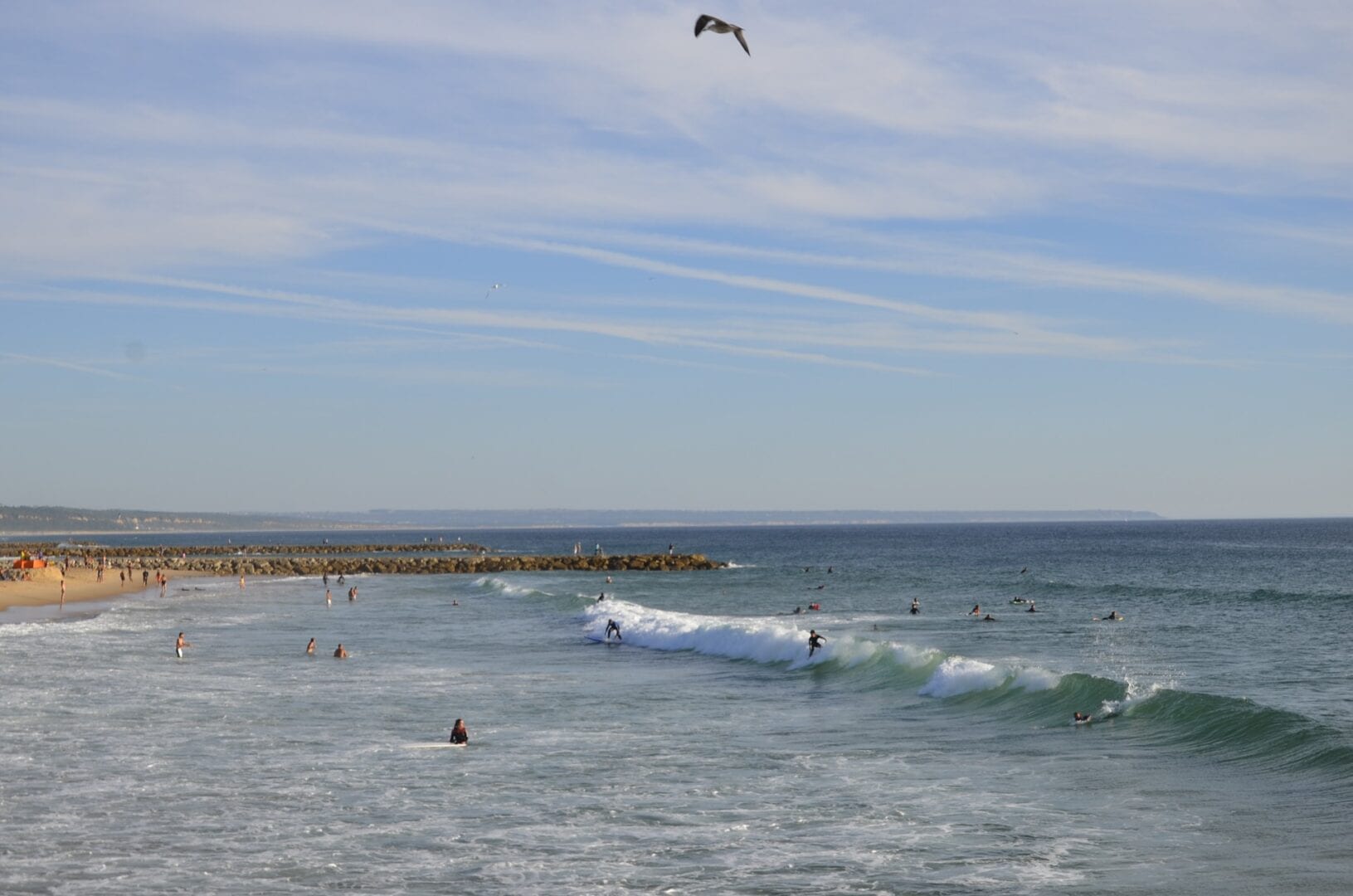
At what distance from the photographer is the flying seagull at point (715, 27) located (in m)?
12.7

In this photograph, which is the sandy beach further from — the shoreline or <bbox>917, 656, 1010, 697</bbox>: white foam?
<bbox>917, 656, 1010, 697</bbox>: white foam

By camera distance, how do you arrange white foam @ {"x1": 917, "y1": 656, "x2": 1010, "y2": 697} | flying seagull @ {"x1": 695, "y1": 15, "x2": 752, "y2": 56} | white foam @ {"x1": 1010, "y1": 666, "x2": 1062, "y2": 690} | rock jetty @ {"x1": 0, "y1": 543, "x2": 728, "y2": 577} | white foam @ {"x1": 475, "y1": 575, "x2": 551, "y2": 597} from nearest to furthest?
1. flying seagull @ {"x1": 695, "y1": 15, "x2": 752, "y2": 56}
2. white foam @ {"x1": 1010, "y1": 666, "x2": 1062, "y2": 690}
3. white foam @ {"x1": 917, "y1": 656, "x2": 1010, "y2": 697}
4. white foam @ {"x1": 475, "y1": 575, "x2": 551, "y2": 597}
5. rock jetty @ {"x1": 0, "y1": 543, "x2": 728, "y2": 577}

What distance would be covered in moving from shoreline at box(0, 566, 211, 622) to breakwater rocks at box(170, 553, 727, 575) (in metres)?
15.5

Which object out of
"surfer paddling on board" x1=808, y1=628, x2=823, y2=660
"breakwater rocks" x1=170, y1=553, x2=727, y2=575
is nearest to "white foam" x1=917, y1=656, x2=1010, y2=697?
"surfer paddling on board" x1=808, y1=628, x2=823, y2=660

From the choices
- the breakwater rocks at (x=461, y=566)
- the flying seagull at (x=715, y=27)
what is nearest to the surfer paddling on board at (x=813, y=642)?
the flying seagull at (x=715, y=27)

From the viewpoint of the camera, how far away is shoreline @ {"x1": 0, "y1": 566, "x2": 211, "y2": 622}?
7175cm

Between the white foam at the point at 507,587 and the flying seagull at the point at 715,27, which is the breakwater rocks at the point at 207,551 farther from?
the flying seagull at the point at 715,27

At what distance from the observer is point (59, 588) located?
265ft

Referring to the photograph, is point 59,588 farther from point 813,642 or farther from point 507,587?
point 813,642

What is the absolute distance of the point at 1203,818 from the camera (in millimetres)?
19984

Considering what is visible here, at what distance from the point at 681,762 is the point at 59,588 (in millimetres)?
67814

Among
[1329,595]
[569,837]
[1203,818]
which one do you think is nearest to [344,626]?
[569,837]

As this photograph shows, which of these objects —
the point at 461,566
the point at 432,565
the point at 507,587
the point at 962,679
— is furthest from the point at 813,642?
the point at 432,565

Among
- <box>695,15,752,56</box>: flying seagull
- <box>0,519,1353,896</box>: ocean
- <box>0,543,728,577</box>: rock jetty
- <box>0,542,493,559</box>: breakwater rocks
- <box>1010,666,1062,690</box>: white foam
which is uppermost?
<box>695,15,752,56</box>: flying seagull
